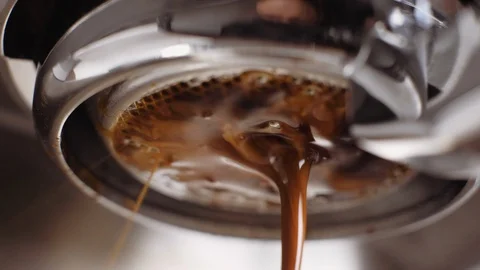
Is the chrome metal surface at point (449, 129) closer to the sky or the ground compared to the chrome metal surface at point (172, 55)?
closer to the sky

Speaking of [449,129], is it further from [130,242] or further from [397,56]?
[130,242]

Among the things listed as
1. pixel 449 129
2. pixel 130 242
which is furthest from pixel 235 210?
pixel 449 129

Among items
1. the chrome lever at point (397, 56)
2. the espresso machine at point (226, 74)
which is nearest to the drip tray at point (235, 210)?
the espresso machine at point (226, 74)

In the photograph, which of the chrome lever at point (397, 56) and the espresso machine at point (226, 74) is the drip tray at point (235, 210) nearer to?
the espresso machine at point (226, 74)

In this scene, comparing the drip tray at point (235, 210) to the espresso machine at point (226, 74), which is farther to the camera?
the drip tray at point (235, 210)

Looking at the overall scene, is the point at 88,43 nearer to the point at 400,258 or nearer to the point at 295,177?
the point at 295,177

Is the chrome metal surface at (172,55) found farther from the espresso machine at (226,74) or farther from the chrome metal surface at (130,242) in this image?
the chrome metal surface at (130,242)
